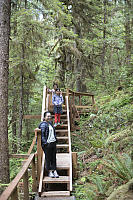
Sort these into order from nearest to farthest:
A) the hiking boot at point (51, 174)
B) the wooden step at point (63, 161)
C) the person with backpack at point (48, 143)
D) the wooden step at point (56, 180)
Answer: the wooden step at point (56, 180)
the person with backpack at point (48, 143)
the hiking boot at point (51, 174)
the wooden step at point (63, 161)

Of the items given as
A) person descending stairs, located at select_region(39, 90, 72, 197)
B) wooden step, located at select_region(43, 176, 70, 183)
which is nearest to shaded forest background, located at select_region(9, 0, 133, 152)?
person descending stairs, located at select_region(39, 90, 72, 197)

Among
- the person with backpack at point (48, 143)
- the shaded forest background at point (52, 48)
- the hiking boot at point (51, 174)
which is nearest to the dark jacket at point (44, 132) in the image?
the person with backpack at point (48, 143)

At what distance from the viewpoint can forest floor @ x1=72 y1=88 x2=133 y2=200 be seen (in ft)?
13.9

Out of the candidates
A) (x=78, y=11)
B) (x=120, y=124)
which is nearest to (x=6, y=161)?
(x=120, y=124)

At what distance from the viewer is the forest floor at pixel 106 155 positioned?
4.22 metres

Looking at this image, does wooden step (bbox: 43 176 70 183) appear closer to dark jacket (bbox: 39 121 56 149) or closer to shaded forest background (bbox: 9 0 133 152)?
dark jacket (bbox: 39 121 56 149)

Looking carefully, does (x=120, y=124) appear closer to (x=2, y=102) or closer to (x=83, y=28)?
(x=2, y=102)

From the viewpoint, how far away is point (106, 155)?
6.55m

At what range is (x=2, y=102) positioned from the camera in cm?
625

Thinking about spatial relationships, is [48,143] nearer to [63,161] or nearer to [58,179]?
[58,179]

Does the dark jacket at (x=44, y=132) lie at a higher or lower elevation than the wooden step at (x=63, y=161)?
higher

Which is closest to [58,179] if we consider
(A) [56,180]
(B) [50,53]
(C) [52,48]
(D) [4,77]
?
(A) [56,180]

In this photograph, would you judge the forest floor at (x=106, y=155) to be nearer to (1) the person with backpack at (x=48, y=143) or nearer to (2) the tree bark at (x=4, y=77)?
(1) the person with backpack at (x=48, y=143)

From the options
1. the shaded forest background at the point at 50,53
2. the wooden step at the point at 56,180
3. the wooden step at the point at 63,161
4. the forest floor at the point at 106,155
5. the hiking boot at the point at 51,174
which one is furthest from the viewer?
the shaded forest background at the point at 50,53
